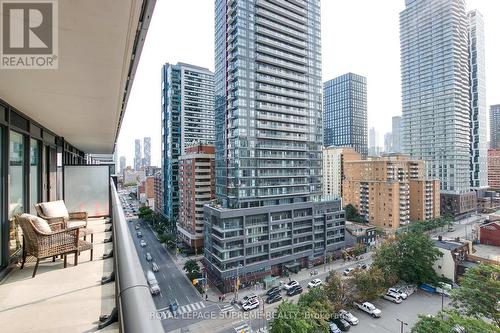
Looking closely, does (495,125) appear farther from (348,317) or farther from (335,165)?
(348,317)

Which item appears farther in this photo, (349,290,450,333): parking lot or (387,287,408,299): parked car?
(387,287,408,299): parked car

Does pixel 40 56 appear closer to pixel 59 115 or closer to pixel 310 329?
pixel 59 115

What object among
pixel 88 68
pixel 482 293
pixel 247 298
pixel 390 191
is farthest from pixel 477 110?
pixel 88 68

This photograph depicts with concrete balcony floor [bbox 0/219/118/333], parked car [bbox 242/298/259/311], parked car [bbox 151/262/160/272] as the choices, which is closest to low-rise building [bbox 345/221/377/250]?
parked car [bbox 242/298/259/311]

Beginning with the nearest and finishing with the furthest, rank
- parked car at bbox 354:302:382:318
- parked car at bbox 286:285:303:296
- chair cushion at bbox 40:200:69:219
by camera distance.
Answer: chair cushion at bbox 40:200:69:219
parked car at bbox 354:302:382:318
parked car at bbox 286:285:303:296

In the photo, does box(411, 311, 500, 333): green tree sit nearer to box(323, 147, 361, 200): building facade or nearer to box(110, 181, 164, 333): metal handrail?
box(110, 181, 164, 333): metal handrail

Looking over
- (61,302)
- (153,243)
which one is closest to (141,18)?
(61,302)
